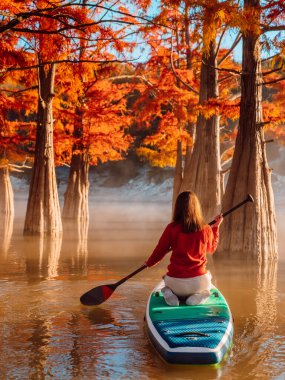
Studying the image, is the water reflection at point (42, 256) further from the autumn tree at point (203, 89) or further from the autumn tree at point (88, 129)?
the autumn tree at point (88, 129)

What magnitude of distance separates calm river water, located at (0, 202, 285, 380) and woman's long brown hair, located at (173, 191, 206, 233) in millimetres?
1424

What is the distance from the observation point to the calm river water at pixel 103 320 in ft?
20.8

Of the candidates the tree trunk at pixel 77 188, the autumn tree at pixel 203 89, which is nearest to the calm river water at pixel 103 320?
the autumn tree at pixel 203 89

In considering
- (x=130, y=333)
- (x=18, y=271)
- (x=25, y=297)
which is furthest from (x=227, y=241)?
(x=130, y=333)

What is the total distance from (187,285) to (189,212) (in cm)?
86

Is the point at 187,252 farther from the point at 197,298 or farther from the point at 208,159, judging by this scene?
the point at 208,159

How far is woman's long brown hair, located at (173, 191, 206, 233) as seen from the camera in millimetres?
7297

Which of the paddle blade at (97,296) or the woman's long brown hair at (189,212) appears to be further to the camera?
the paddle blade at (97,296)

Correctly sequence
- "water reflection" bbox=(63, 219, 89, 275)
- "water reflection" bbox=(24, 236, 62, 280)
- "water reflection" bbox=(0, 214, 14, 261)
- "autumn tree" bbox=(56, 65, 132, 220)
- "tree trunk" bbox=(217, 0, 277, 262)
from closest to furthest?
"water reflection" bbox=(24, 236, 62, 280) < "tree trunk" bbox=(217, 0, 277, 262) < "water reflection" bbox=(63, 219, 89, 275) < "water reflection" bbox=(0, 214, 14, 261) < "autumn tree" bbox=(56, 65, 132, 220)

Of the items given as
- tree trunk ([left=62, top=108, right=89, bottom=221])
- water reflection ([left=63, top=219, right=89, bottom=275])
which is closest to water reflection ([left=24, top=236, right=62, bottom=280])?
water reflection ([left=63, top=219, right=89, bottom=275])

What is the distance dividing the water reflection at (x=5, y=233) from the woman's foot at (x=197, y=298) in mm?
8508

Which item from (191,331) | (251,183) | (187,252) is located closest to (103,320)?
(187,252)

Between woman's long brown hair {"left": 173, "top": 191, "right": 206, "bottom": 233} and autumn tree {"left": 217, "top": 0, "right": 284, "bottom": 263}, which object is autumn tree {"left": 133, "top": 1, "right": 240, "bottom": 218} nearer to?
autumn tree {"left": 217, "top": 0, "right": 284, "bottom": 263}

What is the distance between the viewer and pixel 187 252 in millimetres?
7383
